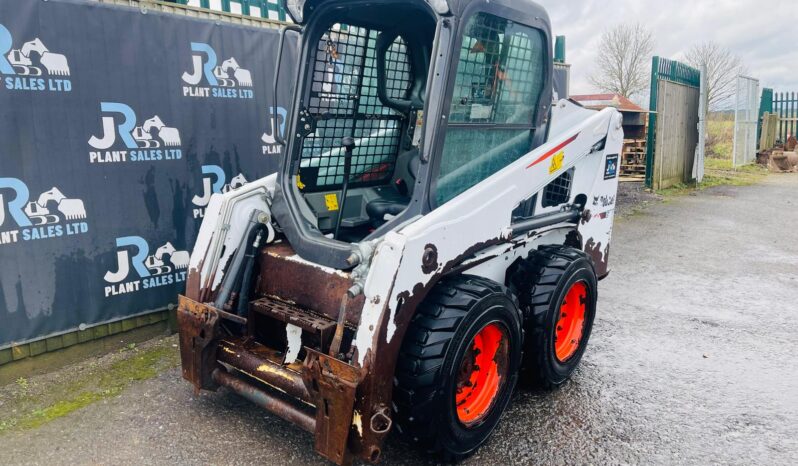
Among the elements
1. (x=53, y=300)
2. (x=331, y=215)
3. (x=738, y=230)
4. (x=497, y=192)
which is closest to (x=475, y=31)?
(x=497, y=192)

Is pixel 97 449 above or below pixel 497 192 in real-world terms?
below

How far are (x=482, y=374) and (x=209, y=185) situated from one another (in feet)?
8.77

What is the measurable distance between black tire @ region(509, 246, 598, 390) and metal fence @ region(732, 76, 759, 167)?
15718 millimetres

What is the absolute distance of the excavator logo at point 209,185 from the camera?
4.68 m

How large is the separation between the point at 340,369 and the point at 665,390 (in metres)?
2.31

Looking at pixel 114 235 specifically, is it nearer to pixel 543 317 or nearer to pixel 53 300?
pixel 53 300

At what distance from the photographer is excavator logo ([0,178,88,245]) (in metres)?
3.71

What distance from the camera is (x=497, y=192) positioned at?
3295mm

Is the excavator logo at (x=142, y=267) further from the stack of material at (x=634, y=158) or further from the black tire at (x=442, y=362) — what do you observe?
the stack of material at (x=634, y=158)

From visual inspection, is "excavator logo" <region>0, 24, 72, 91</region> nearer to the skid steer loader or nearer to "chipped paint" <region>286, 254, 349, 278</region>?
the skid steer loader

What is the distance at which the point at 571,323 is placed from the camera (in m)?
4.04

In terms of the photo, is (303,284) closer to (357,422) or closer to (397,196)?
(357,422)

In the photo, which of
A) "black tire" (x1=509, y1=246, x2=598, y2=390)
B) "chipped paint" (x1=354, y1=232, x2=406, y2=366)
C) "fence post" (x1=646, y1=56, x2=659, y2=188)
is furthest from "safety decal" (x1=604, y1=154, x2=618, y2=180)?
"fence post" (x1=646, y1=56, x2=659, y2=188)

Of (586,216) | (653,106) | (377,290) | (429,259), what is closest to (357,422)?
(377,290)
